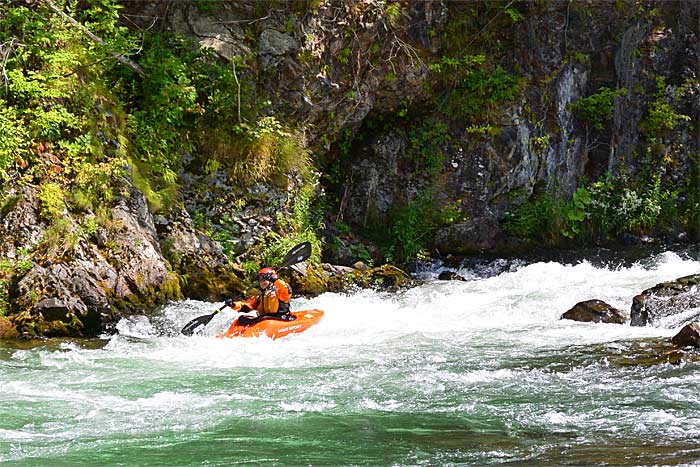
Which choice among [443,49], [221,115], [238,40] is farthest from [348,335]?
[443,49]

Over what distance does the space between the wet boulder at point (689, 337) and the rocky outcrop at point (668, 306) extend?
3.40ft

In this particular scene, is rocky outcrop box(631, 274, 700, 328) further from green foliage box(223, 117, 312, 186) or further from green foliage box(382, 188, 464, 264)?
green foliage box(223, 117, 312, 186)

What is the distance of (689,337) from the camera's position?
692cm

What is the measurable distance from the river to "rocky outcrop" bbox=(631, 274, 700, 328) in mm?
262

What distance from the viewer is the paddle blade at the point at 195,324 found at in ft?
27.2

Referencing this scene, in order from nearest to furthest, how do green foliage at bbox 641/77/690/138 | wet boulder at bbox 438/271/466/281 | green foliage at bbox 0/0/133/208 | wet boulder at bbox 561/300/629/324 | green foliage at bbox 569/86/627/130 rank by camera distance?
wet boulder at bbox 561/300/629/324, green foliage at bbox 0/0/133/208, wet boulder at bbox 438/271/466/281, green foliage at bbox 569/86/627/130, green foliage at bbox 641/77/690/138

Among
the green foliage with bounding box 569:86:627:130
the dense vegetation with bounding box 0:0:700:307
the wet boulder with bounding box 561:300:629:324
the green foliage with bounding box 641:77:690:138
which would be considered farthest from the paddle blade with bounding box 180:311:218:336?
the green foliage with bounding box 641:77:690:138

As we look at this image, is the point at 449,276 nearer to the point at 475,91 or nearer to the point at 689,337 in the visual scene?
the point at 475,91

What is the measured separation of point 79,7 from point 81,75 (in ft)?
5.11

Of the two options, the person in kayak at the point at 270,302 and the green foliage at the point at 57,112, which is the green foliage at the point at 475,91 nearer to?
the green foliage at the point at 57,112

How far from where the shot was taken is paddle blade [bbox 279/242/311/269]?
1033 cm

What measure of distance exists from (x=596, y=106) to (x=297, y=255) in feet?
24.7

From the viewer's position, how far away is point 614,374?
6191mm

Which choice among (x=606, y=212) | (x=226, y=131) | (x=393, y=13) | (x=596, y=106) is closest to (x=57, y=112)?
(x=226, y=131)
